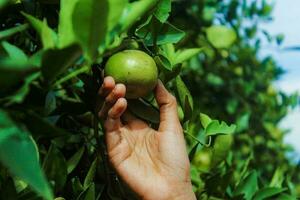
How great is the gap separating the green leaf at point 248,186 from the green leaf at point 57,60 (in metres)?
0.93

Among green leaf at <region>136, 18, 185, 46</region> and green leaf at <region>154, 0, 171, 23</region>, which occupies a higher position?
green leaf at <region>154, 0, 171, 23</region>

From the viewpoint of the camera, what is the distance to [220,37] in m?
2.21

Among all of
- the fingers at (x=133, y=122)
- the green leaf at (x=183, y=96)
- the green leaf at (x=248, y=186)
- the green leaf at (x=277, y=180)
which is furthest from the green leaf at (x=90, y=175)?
the green leaf at (x=277, y=180)

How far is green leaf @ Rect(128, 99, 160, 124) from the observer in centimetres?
120

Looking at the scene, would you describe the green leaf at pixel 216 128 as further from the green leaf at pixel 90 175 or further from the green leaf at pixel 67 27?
the green leaf at pixel 67 27

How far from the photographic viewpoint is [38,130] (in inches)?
29.0

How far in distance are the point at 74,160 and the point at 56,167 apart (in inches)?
5.0

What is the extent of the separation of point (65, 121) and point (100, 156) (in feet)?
0.37

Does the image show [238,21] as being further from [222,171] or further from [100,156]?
[100,156]

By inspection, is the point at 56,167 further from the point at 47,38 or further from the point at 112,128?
the point at 47,38

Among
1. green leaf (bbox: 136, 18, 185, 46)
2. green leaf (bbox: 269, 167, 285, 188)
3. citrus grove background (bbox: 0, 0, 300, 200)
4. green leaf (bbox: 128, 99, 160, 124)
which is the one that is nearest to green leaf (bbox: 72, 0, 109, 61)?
citrus grove background (bbox: 0, 0, 300, 200)

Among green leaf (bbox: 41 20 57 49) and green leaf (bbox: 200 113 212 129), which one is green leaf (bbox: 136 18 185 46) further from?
green leaf (bbox: 41 20 57 49)

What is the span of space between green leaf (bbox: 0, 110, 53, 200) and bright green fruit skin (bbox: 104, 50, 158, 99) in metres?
0.37

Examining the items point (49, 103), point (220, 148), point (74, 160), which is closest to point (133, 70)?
point (49, 103)
